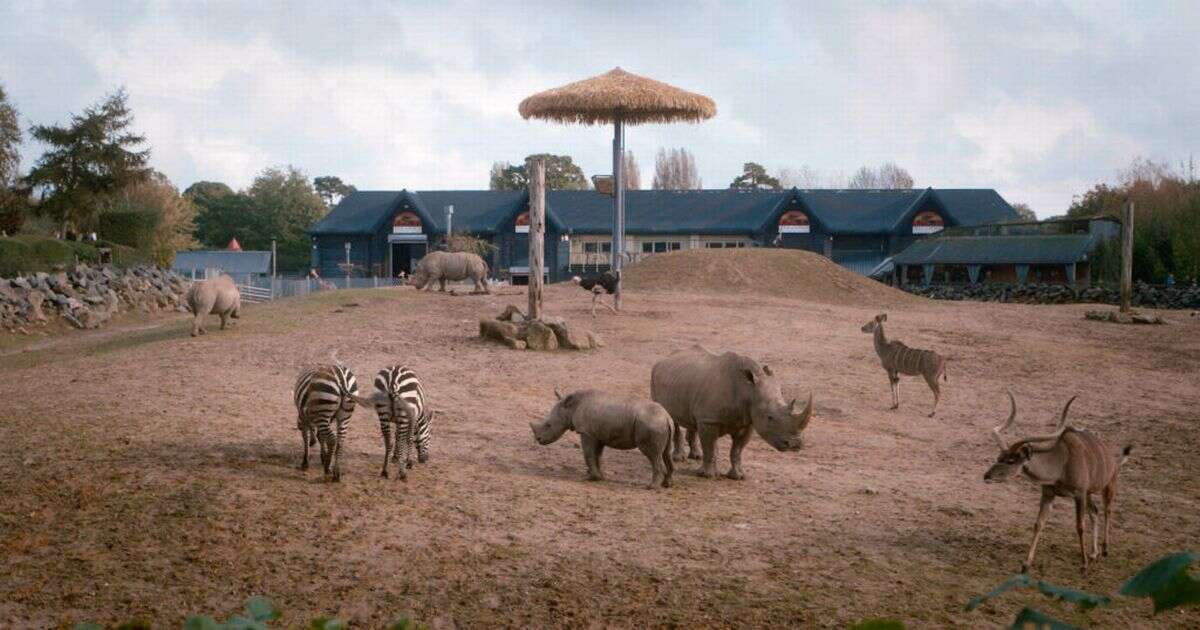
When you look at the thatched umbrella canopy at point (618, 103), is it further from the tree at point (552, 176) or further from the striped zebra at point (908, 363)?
the tree at point (552, 176)

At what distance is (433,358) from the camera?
17234 mm

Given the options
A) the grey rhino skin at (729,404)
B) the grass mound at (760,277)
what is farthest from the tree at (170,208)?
the grey rhino skin at (729,404)

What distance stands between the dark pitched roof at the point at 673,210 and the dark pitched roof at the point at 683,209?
5 cm

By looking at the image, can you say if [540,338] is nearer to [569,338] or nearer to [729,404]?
[569,338]

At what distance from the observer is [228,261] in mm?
59969

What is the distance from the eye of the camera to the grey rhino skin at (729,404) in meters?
10.2

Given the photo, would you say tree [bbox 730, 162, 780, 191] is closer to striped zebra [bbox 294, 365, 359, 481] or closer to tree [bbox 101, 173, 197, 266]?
tree [bbox 101, 173, 197, 266]

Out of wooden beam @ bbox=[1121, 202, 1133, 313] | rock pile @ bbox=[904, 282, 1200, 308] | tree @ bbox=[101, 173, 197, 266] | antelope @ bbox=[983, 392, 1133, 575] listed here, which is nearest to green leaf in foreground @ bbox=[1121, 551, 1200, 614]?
antelope @ bbox=[983, 392, 1133, 575]

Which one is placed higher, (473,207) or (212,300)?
(473,207)

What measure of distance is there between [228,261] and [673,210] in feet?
82.5

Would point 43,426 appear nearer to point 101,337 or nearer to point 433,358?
point 433,358

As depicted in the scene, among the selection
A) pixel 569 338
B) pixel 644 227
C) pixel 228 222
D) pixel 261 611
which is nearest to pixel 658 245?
pixel 644 227

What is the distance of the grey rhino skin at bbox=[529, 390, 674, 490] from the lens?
9.96 m

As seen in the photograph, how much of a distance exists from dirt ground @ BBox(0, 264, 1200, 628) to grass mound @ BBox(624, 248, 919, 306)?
42.0ft
